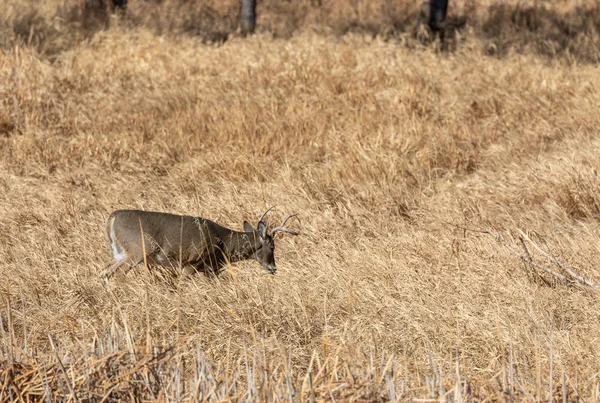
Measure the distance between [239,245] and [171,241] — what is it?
1.97 feet

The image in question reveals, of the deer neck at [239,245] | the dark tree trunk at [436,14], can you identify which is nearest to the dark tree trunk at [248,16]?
the dark tree trunk at [436,14]

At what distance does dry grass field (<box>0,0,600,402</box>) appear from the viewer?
3646mm

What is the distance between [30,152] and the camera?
8.90m

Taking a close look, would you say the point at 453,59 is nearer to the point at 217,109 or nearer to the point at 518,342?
the point at 217,109

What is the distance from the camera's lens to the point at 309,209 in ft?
23.5

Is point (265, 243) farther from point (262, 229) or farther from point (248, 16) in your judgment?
point (248, 16)

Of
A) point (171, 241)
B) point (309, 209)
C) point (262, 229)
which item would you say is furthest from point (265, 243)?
point (309, 209)

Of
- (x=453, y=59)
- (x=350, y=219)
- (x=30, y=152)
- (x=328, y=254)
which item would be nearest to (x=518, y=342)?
(x=328, y=254)

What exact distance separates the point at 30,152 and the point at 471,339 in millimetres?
5962

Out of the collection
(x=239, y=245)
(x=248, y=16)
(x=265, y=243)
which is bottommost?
(x=248, y=16)

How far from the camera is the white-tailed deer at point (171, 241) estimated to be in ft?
19.7

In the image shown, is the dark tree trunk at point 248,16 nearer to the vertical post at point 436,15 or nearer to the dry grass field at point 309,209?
the dry grass field at point 309,209

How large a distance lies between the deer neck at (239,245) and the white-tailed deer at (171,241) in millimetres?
41

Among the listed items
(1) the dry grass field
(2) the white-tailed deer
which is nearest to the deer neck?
(2) the white-tailed deer
